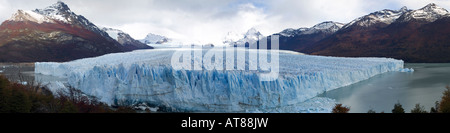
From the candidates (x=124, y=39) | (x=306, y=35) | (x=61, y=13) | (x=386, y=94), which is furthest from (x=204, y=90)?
(x=306, y=35)

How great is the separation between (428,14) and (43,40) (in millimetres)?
54114

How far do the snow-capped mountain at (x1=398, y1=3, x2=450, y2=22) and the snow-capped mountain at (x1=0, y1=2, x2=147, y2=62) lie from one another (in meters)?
46.1

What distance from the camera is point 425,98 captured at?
35.4ft

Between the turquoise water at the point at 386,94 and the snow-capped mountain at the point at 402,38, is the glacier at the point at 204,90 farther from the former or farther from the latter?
the snow-capped mountain at the point at 402,38

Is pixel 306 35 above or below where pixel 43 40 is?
above

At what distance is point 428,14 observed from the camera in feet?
134

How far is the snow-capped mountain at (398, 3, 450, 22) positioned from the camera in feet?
132

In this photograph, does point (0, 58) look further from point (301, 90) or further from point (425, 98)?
point (425, 98)

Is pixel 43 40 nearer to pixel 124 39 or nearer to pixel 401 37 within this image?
pixel 124 39

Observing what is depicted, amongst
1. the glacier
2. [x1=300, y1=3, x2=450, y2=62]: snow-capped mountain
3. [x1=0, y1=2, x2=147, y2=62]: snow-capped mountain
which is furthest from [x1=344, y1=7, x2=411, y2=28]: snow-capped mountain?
the glacier

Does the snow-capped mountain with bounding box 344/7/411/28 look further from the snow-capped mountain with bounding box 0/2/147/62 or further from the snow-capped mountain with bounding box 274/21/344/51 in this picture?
the snow-capped mountain with bounding box 0/2/147/62

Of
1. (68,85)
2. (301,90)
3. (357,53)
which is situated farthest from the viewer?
(357,53)
